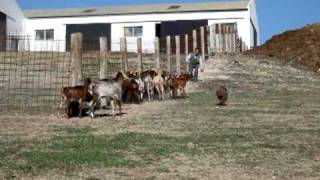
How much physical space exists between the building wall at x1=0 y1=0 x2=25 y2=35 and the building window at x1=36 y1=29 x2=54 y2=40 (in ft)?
4.49

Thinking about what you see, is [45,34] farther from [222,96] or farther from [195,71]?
[222,96]

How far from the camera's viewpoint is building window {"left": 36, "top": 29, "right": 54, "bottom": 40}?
54066 millimetres

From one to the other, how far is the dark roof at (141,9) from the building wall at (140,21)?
0.34 m

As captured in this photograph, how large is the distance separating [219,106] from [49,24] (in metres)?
39.0

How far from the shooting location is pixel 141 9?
54812 mm

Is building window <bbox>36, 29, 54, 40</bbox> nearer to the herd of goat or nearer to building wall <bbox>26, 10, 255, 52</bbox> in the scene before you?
building wall <bbox>26, 10, 255, 52</bbox>

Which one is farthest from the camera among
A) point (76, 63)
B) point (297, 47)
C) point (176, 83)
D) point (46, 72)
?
point (297, 47)

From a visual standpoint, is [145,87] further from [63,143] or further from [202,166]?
[202,166]

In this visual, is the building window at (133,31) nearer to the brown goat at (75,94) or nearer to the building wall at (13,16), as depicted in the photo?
the building wall at (13,16)

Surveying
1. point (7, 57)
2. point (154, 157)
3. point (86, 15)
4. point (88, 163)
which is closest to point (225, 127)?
point (154, 157)

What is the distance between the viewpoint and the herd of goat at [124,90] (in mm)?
14898

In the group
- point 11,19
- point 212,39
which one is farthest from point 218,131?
point 11,19

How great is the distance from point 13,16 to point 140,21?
9373mm

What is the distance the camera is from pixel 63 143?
11.3 metres
